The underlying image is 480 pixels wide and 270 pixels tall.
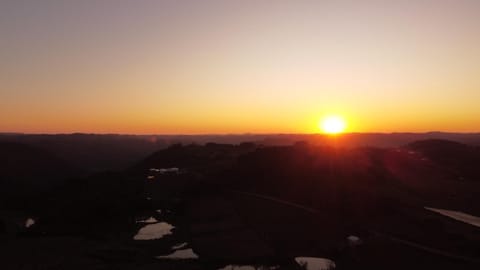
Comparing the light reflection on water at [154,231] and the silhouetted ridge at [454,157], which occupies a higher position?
the silhouetted ridge at [454,157]

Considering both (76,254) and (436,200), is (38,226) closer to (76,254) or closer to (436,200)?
(76,254)

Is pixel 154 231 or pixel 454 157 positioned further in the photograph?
pixel 454 157

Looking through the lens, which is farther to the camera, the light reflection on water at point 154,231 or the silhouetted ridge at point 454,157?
the silhouetted ridge at point 454,157

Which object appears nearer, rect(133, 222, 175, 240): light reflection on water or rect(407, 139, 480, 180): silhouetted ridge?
rect(133, 222, 175, 240): light reflection on water

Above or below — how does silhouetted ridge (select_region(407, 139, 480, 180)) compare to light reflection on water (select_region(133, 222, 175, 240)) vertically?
above

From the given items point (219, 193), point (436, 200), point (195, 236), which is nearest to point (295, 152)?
point (219, 193)

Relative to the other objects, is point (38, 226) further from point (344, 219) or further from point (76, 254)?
point (344, 219)

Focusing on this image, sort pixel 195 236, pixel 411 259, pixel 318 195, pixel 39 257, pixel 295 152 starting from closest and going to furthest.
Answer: pixel 411 259 < pixel 39 257 < pixel 195 236 < pixel 318 195 < pixel 295 152

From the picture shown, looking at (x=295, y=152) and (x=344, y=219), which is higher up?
(x=295, y=152)

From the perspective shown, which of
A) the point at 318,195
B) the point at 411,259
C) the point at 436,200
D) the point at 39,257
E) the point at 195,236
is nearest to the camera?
the point at 411,259

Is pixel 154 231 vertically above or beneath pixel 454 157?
beneath

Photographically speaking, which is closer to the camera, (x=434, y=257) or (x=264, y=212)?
(x=434, y=257)
